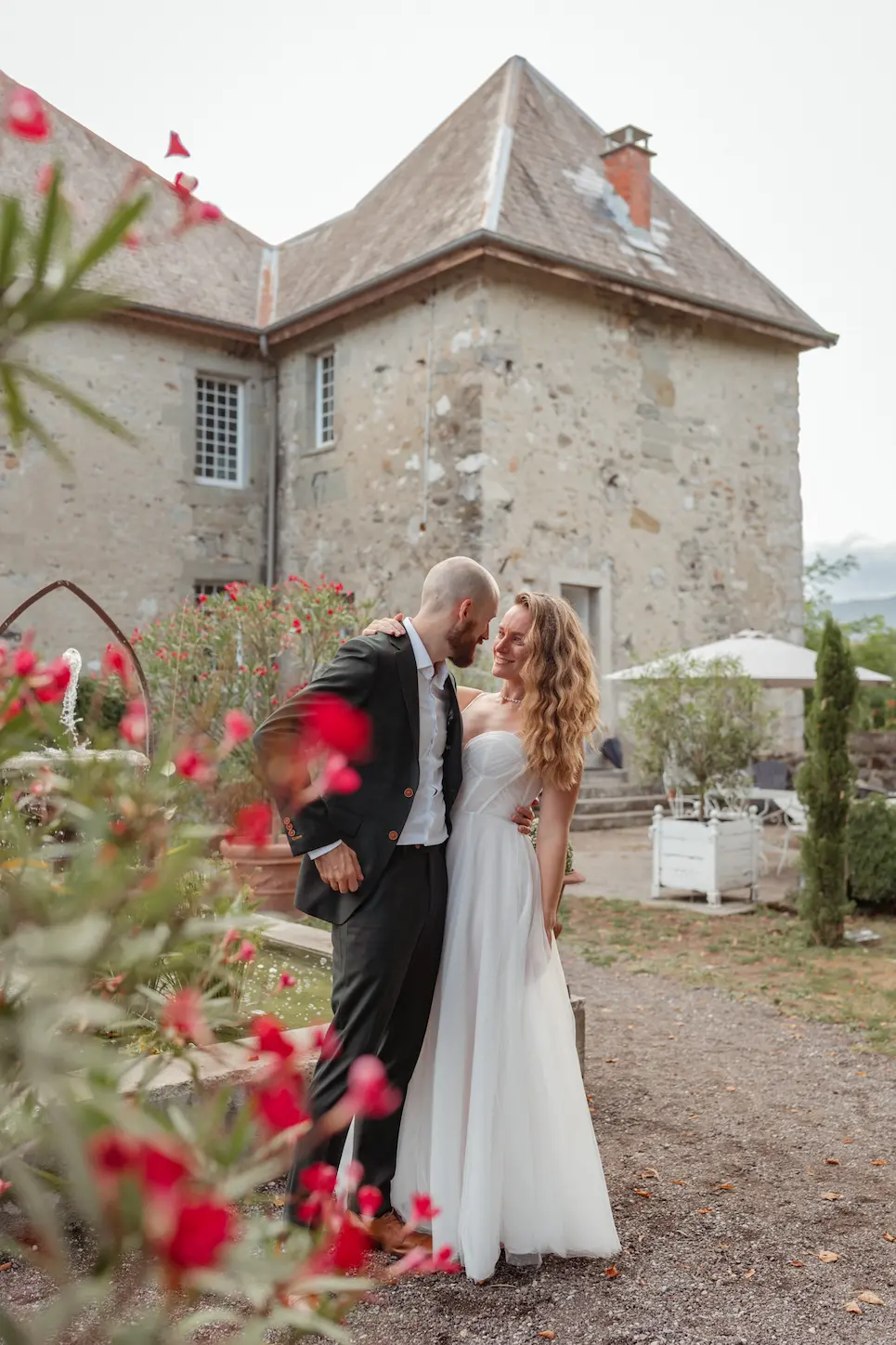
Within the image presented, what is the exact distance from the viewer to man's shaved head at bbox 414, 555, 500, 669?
314 cm

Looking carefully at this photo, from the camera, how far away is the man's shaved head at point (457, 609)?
3145 mm

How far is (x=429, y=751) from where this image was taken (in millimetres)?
3258

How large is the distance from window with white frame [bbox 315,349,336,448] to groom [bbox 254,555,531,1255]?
13177 mm

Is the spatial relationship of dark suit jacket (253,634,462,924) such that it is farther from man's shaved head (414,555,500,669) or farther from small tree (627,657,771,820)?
small tree (627,657,771,820)

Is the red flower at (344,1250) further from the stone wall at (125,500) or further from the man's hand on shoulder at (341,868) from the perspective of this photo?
the stone wall at (125,500)

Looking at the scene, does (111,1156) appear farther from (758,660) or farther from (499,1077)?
(758,660)

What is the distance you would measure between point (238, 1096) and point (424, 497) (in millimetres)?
10976

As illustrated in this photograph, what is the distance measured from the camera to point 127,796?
99cm

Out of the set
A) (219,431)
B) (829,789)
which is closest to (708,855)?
(829,789)

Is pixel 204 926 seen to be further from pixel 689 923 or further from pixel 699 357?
pixel 699 357

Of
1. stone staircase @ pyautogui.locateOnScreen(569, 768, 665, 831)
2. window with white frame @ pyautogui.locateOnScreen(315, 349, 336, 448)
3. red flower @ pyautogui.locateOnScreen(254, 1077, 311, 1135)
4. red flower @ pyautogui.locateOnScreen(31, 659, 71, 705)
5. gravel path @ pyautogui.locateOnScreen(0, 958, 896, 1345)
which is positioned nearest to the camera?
red flower @ pyautogui.locateOnScreen(254, 1077, 311, 1135)

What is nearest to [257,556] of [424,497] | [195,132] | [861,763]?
[424,497]

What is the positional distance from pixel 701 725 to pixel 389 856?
7148mm

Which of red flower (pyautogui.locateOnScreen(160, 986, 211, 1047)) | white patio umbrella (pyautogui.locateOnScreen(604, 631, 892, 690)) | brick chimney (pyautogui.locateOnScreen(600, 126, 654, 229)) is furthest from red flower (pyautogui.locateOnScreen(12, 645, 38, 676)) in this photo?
brick chimney (pyautogui.locateOnScreen(600, 126, 654, 229))
